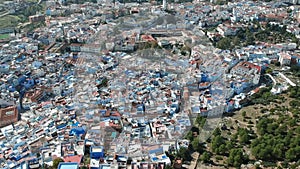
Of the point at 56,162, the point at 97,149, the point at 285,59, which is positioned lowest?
the point at 56,162

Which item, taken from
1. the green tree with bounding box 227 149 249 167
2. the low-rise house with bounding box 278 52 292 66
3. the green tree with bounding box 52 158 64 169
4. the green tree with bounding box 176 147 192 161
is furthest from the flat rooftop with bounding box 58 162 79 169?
the low-rise house with bounding box 278 52 292 66

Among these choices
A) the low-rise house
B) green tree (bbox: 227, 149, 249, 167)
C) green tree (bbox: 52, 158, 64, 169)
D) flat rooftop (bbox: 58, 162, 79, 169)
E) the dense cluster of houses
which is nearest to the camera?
flat rooftop (bbox: 58, 162, 79, 169)

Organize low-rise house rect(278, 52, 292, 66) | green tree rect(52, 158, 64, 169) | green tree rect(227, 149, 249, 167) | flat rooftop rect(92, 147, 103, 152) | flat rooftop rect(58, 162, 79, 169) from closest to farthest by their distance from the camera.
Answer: flat rooftop rect(58, 162, 79, 169) → green tree rect(52, 158, 64, 169) → green tree rect(227, 149, 249, 167) → flat rooftop rect(92, 147, 103, 152) → low-rise house rect(278, 52, 292, 66)

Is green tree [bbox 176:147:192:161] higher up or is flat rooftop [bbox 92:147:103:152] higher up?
flat rooftop [bbox 92:147:103:152]

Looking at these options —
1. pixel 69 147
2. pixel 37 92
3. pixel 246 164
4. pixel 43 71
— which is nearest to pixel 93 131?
pixel 69 147

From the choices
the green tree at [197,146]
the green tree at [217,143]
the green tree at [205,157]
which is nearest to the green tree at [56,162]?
the green tree at [197,146]

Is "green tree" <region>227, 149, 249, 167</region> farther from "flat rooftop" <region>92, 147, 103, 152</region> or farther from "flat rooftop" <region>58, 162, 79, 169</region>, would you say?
"flat rooftop" <region>58, 162, 79, 169</region>

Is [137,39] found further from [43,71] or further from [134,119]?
[134,119]

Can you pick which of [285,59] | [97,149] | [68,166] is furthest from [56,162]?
[285,59]

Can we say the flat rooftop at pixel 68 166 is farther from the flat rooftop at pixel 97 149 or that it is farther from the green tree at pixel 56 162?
the flat rooftop at pixel 97 149

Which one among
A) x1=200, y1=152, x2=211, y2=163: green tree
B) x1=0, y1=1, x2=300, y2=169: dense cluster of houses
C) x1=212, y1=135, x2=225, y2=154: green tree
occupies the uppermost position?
x1=0, y1=1, x2=300, y2=169: dense cluster of houses

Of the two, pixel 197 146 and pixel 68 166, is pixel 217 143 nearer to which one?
pixel 197 146
